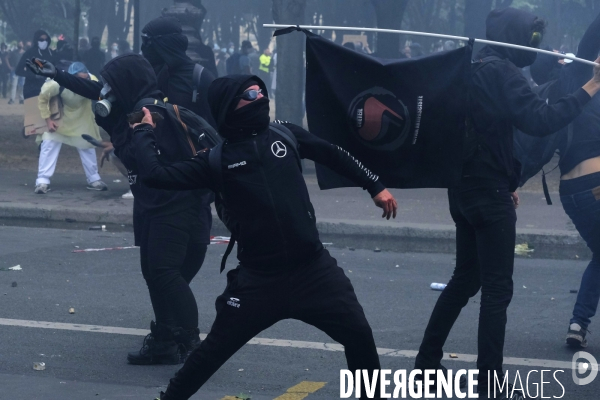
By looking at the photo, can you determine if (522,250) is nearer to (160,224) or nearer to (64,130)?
(160,224)

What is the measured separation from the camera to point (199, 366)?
12.6 feet

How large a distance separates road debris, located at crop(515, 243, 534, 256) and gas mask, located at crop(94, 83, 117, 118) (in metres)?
5.06

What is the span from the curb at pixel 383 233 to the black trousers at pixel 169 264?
4.21 metres

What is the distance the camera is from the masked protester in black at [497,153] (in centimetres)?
445

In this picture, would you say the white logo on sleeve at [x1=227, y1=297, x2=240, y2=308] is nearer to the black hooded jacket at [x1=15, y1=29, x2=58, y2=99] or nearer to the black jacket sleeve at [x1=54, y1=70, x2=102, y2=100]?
the black jacket sleeve at [x1=54, y1=70, x2=102, y2=100]

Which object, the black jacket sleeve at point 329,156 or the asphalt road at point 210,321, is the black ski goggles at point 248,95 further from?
the asphalt road at point 210,321

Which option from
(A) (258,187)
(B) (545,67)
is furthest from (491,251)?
(B) (545,67)

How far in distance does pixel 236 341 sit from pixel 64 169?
11227 millimetres

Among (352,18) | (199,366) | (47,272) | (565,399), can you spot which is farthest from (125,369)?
(352,18)

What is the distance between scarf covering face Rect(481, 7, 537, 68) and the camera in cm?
460

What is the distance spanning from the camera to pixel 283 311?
383cm

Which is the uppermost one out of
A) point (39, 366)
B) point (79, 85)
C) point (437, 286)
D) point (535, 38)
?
point (535, 38)

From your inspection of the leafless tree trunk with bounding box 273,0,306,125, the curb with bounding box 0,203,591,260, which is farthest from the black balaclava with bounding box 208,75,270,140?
the leafless tree trunk with bounding box 273,0,306,125

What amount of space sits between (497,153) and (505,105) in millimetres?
229
